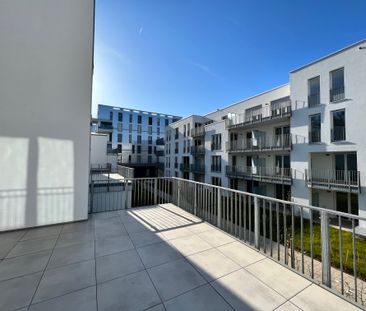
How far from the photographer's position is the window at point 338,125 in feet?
29.7

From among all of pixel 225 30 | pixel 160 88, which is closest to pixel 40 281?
pixel 225 30

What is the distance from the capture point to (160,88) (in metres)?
12.1

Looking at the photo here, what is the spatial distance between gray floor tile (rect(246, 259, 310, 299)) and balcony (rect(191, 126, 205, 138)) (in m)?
16.4

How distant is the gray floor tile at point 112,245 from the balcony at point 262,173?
1132cm

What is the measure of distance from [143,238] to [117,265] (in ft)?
2.85

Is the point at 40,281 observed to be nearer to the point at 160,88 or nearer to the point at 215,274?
the point at 215,274

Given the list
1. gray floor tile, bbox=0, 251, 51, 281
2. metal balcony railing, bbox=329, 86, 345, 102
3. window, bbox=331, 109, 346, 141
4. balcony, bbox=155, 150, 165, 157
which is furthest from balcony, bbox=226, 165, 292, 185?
balcony, bbox=155, 150, 165, 157

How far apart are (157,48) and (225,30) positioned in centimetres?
290

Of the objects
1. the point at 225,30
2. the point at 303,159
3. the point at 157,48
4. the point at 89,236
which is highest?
the point at 225,30

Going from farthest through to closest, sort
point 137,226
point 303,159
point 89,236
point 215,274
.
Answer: point 303,159 → point 137,226 → point 89,236 → point 215,274

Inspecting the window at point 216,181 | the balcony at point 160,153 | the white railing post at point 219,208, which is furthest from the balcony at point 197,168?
the white railing post at point 219,208

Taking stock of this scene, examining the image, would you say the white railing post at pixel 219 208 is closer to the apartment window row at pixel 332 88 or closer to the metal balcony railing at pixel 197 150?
the apartment window row at pixel 332 88

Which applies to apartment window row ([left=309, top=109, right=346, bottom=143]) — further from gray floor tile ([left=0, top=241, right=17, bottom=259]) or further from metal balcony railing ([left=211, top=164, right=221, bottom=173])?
gray floor tile ([left=0, top=241, right=17, bottom=259])

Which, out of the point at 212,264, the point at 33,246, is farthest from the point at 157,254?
the point at 33,246
